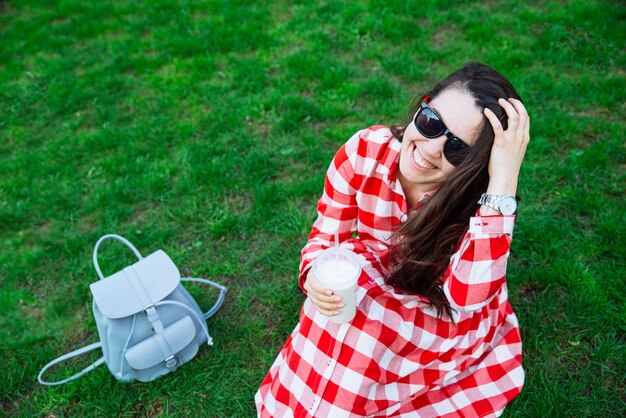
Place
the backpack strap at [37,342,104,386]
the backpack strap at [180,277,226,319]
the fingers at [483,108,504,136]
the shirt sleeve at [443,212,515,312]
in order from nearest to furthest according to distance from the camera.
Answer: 1. the fingers at [483,108,504,136]
2. the shirt sleeve at [443,212,515,312]
3. the backpack strap at [37,342,104,386]
4. the backpack strap at [180,277,226,319]

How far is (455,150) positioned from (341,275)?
60 centimetres

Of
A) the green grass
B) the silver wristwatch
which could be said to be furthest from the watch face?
the green grass

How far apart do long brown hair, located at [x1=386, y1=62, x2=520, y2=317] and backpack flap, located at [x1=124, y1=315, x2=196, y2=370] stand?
1043 millimetres

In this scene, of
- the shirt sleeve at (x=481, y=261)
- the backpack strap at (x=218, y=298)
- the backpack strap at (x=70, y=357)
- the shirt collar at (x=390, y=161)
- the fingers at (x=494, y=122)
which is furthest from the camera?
the backpack strap at (x=218, y=298)

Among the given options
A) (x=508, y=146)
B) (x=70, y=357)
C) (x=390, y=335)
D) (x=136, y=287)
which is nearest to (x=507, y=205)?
(x=508, y=146)

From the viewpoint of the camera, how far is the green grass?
8.45 feet

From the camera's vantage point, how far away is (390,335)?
186 cm

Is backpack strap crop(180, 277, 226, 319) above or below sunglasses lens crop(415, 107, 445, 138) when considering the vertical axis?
below

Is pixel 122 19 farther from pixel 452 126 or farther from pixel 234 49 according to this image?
pixel 452 126

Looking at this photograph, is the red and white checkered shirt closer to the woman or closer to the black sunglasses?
the woman

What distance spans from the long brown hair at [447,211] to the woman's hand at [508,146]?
36 millimetres

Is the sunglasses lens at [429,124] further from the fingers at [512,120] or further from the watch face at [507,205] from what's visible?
the watch face at [507,205]

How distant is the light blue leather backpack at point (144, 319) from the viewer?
2.31 meters

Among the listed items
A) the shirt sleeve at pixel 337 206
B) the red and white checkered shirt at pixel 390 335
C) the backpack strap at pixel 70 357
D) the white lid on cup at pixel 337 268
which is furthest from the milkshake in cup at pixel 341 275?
the backpack strap at pixel 70 357
